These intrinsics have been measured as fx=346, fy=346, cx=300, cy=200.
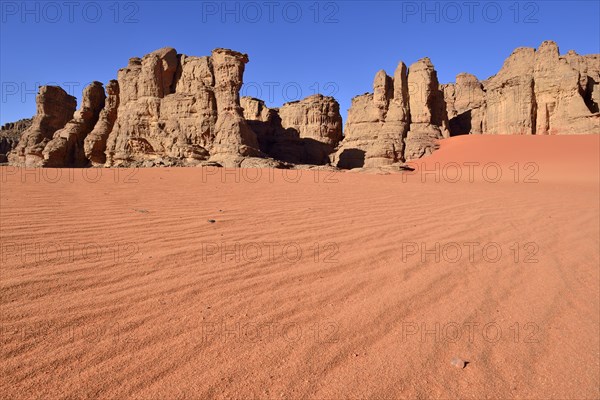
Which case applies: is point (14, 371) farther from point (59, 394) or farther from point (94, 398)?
point (94, 398)

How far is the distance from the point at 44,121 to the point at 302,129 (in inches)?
793

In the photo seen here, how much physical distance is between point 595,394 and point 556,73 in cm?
2855

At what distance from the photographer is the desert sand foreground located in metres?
1.51

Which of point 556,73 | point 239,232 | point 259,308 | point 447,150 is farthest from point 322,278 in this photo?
point 556,73

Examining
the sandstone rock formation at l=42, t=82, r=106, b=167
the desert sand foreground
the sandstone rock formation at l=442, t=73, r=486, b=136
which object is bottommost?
the desert sand foreground

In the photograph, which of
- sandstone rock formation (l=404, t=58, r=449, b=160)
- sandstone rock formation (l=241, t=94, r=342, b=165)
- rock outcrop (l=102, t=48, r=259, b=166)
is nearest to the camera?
rock outcrop (l=102, t=48, r=259, b=166)

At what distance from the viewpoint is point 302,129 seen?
3023 centimetres

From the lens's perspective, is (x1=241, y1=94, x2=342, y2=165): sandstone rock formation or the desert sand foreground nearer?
the desert sand foreground

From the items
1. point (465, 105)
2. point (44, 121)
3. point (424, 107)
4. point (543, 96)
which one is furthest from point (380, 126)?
point (44, 121)

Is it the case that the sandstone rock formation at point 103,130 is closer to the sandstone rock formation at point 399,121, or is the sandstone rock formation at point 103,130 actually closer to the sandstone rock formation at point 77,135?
the sandstone rock formation at point 77,135

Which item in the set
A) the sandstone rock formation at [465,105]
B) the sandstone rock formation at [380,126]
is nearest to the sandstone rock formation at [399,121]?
the sandstone rock formation at [380,126]

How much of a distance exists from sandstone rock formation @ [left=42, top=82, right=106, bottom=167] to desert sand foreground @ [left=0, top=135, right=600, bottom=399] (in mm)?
21927

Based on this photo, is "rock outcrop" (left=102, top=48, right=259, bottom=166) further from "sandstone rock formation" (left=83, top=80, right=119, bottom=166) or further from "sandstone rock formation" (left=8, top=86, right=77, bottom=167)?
"sandstone rock formation" (left=8, top=86, right=77, bottom=167)

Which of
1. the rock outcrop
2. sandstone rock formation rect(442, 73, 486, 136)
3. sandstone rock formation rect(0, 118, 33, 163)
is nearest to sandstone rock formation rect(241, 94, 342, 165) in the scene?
the rock outcrop
